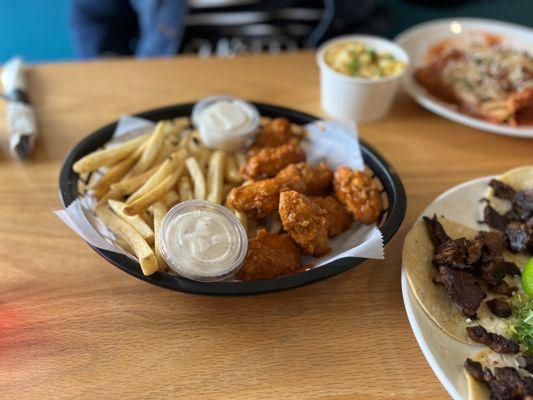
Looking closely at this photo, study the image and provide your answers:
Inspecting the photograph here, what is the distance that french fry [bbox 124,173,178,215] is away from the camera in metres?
1.56

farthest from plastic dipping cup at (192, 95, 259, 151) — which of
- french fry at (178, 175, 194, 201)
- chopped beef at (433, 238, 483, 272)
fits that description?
chopped beef at (433, 238, 483, 272)

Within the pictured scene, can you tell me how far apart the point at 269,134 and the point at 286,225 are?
0.57 meters

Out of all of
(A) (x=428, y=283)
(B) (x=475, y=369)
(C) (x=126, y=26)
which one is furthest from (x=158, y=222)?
(C) (x=126, y=26)

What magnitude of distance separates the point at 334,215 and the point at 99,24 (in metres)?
2.22

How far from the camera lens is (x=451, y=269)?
148 cm

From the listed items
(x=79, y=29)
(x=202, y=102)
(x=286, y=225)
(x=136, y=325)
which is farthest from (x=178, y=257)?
(x=79, y=29)

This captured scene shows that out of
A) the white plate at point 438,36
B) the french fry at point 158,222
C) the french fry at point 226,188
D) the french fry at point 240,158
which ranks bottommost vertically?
the french fry at point 226,188

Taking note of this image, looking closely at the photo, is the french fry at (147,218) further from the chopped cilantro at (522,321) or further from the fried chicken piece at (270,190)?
the chopped cilantro at (522,321)

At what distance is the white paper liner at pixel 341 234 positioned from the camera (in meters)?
1.46

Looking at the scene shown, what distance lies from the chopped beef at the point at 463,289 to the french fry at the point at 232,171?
783 millimetres

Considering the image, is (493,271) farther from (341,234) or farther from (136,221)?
(136,221)

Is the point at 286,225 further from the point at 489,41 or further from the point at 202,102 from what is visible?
the point at 489,41

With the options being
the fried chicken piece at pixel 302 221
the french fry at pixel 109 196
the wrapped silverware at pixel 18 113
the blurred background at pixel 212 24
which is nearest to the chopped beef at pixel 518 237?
the fried chicken piece at pixel 302 221

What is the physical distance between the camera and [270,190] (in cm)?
164
